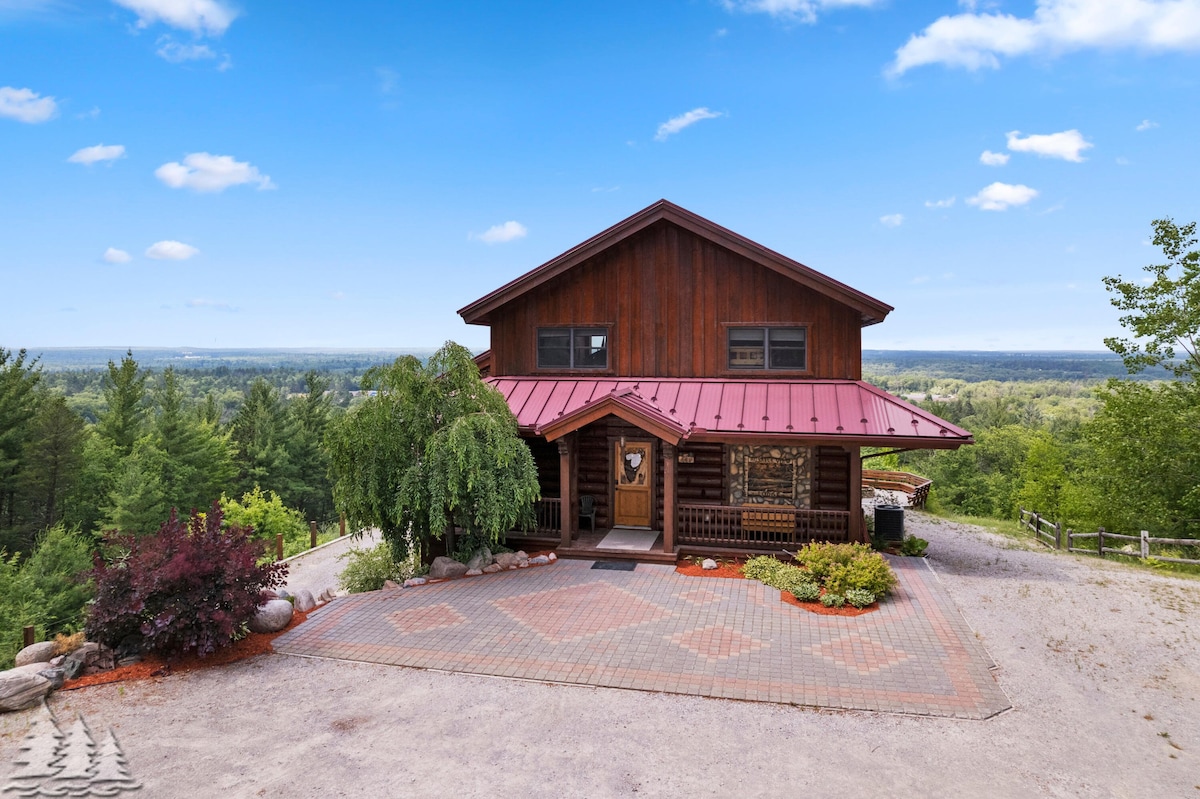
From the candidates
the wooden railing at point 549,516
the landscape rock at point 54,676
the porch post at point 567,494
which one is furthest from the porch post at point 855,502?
the landscape rock at point 54,676

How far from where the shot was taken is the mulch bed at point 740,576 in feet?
35.6

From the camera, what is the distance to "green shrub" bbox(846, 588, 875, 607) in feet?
35.8

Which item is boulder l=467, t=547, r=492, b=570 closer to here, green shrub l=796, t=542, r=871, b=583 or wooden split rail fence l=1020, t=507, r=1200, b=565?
green shrub l=796, t=542, r=871, b=583

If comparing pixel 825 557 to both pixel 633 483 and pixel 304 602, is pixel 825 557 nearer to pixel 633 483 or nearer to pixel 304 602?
pixel 633 483

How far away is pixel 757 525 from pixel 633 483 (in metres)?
3.01

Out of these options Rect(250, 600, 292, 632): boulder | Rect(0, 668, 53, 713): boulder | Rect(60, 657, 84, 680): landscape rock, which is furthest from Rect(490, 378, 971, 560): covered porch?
Rect(0, 668, 53, 713): boulder

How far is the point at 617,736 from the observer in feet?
23.3

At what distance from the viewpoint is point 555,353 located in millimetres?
16453

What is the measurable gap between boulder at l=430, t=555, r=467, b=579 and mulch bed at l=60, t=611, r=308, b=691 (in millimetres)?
3417

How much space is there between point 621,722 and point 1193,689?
7420 mm

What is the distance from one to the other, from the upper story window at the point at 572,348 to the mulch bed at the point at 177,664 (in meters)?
8.87

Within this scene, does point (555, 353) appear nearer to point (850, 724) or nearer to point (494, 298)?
point (494, 298)

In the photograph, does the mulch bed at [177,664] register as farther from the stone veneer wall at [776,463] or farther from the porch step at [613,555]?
the stone veneer wall at [776,463]

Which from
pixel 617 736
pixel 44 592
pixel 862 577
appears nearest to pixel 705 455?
pixel 862 577
